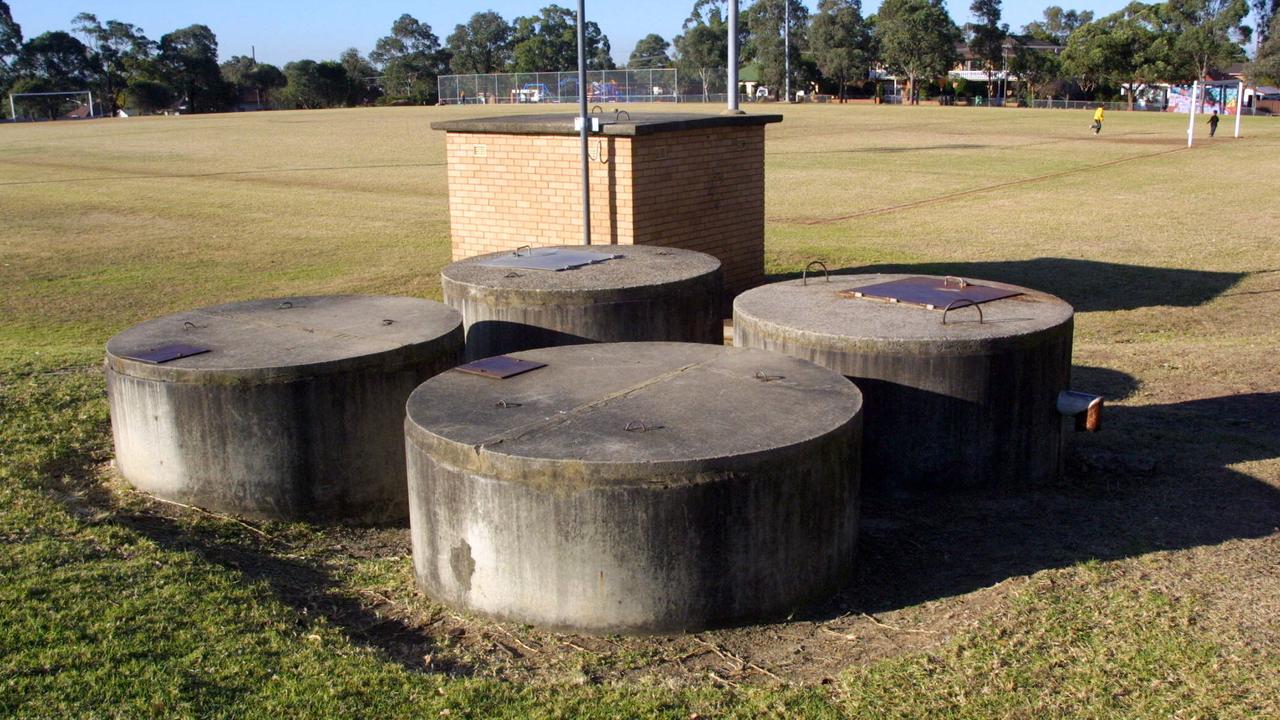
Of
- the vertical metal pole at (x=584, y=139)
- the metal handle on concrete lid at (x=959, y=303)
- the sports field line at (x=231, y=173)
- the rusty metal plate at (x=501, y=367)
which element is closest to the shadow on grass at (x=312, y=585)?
the rusty metal plate at (x=501, y=367)

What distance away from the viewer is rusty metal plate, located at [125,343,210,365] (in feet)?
21.8

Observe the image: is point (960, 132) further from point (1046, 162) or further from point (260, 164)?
point (260, 164)

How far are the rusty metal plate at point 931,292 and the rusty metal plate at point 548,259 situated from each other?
6.97 feet

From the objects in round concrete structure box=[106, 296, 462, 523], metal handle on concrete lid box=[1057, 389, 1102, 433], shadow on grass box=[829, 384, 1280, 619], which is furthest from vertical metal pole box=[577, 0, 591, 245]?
metal handle on concrete lid box=[1057, 389, 1102, 433]

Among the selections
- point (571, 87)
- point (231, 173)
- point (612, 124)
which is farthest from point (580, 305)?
point (571, 87)

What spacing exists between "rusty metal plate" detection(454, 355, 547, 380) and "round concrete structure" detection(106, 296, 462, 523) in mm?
622

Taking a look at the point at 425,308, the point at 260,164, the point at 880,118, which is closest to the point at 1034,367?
the point at 425,308

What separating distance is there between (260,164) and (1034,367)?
105 feet

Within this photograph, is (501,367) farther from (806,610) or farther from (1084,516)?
(1084,516)

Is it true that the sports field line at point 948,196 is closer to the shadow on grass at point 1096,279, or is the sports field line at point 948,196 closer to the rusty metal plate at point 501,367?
the shadow on grass at point 1096,279

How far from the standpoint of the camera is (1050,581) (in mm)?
5512

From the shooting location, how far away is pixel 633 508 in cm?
485

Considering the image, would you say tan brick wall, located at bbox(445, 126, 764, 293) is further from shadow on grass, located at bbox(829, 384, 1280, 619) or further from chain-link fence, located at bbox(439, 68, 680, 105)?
chain-link fence, located at bbox(439, 68, 680, 105)

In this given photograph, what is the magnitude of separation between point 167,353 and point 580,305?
2.51m
